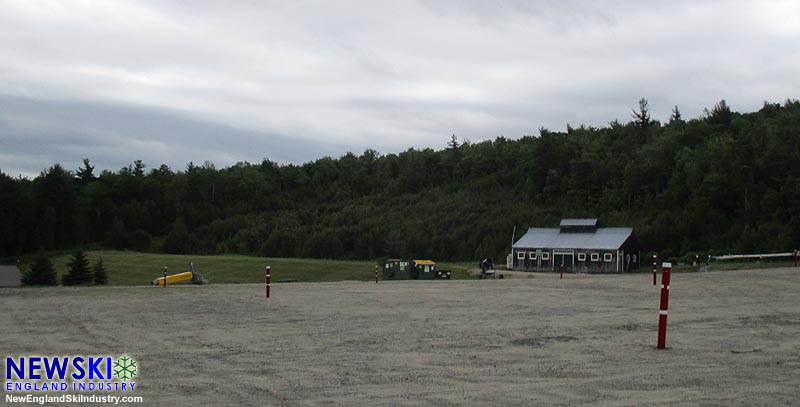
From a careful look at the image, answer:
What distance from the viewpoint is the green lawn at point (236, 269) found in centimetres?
5778

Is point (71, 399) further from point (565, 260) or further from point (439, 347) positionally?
point (565, 260)

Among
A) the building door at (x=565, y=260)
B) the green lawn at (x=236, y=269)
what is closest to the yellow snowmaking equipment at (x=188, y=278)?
the green lawn at (x=236, y=269)

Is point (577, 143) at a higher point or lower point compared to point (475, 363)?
higher

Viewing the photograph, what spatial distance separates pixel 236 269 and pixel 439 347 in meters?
57.0

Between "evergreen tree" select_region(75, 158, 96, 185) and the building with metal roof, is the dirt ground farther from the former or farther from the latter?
"evergreen tree" select_region(75, 158, 96, 185)

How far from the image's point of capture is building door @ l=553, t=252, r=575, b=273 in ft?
189

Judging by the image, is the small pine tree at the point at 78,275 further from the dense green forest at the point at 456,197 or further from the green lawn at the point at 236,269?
the dense green forest at the point at 456,197

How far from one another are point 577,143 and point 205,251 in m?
52.7

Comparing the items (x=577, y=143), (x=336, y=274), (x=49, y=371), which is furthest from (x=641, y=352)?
(x=577, y=143)

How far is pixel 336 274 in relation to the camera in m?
59.0

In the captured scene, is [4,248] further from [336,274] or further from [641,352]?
[641,352]

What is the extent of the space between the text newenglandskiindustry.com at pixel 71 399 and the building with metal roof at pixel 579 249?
51.3m

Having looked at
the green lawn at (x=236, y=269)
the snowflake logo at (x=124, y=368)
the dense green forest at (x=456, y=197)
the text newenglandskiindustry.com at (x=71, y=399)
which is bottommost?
the green lawn at (x=236, y=269)

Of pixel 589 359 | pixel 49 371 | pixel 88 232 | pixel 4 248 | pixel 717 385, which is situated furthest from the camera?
pixel 88 232
